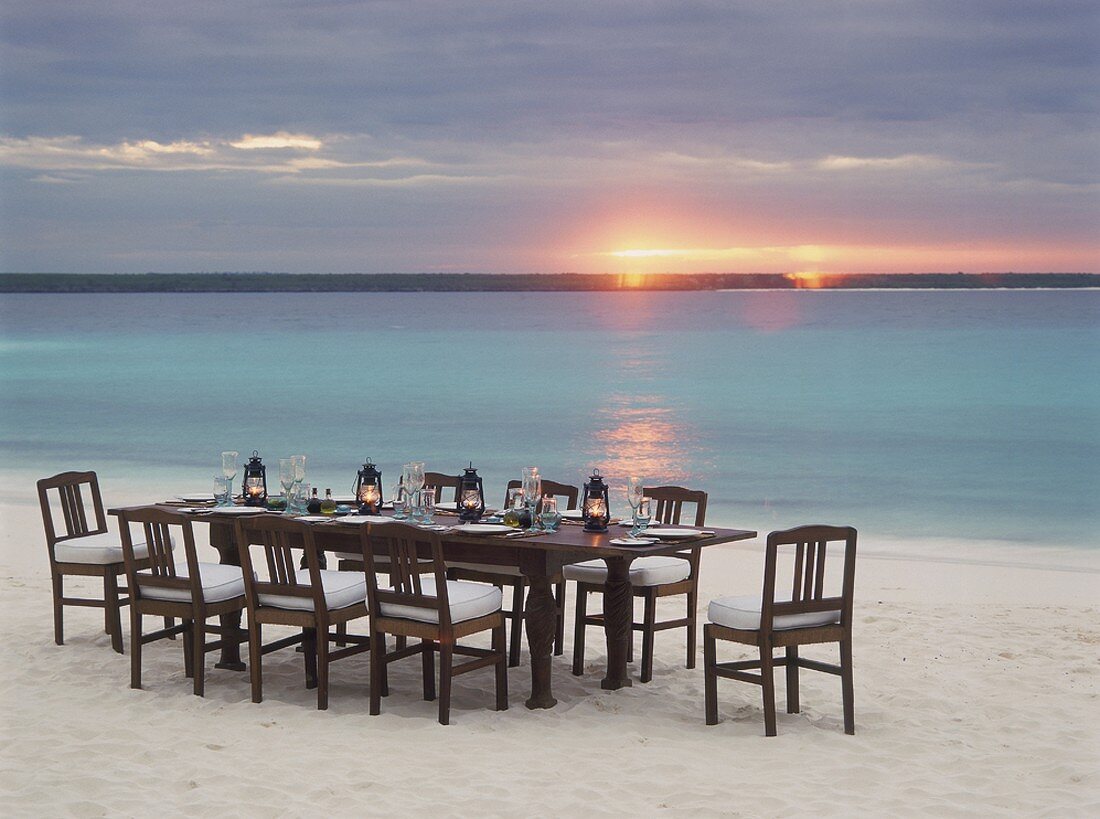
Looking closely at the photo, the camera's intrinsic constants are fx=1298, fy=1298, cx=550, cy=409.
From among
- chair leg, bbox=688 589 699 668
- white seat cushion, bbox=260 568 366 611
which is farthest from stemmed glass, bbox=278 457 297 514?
chair leg, bbox=688 589 699 668

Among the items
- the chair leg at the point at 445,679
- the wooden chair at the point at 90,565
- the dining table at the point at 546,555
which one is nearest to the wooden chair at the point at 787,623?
the dining table at the point at 546,555

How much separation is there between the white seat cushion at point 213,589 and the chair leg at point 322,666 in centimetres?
55

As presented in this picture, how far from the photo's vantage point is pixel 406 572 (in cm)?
538

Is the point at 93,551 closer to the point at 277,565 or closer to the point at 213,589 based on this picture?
the point at 213,589

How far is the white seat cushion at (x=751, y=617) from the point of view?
5199mm

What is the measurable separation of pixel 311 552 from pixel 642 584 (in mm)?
1635

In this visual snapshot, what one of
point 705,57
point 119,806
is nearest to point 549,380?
point 705,57

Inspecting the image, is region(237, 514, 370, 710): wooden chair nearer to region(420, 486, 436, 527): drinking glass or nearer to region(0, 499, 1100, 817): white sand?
region(0, 499, 1100, 817): white sand

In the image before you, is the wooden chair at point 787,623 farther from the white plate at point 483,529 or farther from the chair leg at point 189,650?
the chair leg at point 189,650

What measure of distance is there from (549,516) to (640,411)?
2440cm

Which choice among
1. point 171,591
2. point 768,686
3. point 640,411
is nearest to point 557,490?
point 768,686

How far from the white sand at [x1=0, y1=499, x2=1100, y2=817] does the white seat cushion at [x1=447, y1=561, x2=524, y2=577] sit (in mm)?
514

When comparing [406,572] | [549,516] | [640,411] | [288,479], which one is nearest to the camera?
[406,572]

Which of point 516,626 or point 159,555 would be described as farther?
point 516,626
